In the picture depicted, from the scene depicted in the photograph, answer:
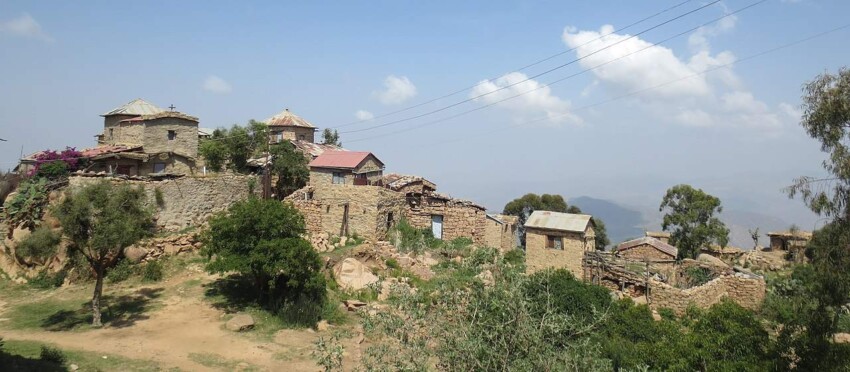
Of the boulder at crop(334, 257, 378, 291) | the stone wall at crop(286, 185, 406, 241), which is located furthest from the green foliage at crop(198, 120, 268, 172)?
the boulder at crop(334, 257, 378, 291)

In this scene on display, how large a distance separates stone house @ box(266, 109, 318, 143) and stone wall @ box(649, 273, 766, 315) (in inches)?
1149

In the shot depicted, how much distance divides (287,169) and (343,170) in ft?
11.8

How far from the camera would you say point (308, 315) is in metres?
16.9

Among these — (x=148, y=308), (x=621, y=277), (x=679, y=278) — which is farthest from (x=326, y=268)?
(x=679, y=278)

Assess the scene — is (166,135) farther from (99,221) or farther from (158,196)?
(99,221)

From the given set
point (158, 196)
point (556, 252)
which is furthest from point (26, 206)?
point (556, 252)

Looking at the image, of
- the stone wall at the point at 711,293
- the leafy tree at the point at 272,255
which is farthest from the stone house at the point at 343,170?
the stone wall at the point at 711,293

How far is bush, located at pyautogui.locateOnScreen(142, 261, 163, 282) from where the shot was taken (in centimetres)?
1995

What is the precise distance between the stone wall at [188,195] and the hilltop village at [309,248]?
2.2 inches

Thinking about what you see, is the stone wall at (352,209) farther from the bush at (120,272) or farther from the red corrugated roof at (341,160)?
the bush at (120,272)

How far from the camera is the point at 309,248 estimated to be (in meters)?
17.9

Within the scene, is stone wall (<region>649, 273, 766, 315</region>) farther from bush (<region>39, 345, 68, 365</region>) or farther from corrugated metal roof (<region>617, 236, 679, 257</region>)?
bush (<region>39, 345, 68, 365</region>)

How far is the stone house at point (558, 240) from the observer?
2231cm

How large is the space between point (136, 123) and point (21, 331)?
15.0 m
